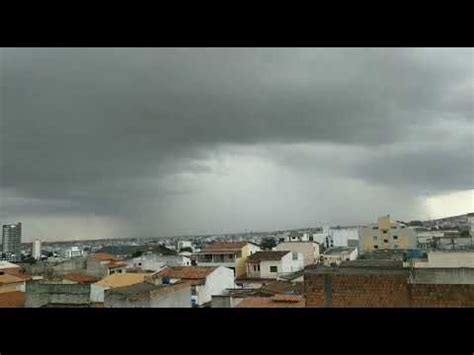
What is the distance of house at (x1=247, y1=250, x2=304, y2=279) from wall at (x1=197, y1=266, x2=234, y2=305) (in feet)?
7.51

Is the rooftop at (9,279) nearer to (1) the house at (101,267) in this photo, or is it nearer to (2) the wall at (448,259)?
(1) the house at (101,267)

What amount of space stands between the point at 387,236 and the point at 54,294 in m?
19.0

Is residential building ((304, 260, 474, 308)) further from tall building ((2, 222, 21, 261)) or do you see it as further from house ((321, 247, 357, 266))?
house ((321, 247, 357, 266))

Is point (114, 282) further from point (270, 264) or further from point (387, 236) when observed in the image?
point (387, 236)

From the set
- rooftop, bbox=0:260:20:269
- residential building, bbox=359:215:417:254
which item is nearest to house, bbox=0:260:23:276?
rooftop, bbox=0:260:20:269

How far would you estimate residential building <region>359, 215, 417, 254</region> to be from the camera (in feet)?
71.3

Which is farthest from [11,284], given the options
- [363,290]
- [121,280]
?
[363,290]
